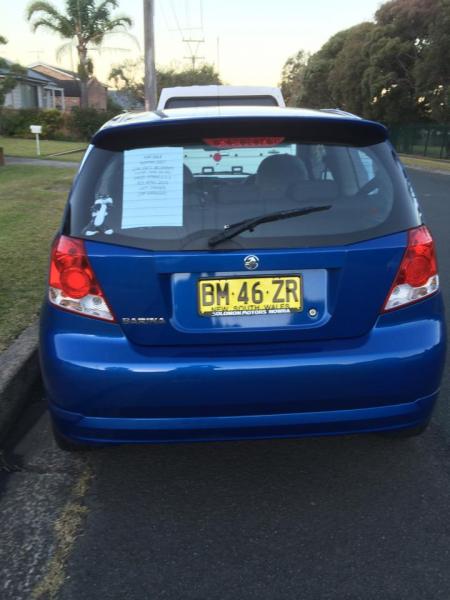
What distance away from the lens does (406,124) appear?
41031 millimetres

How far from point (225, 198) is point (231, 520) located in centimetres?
130

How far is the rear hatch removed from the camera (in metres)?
2.45

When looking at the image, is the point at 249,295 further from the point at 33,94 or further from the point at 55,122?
the point at 33,94

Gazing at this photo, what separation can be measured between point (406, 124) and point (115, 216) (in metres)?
41.8

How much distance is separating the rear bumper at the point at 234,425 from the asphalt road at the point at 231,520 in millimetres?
348

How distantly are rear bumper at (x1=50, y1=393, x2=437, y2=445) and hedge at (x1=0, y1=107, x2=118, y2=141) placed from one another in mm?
37405

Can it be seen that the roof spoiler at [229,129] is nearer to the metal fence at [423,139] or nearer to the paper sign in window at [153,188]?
the paper sign in window at [153,188]

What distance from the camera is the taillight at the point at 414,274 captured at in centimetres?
257

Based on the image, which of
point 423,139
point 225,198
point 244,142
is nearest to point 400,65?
point 423,139

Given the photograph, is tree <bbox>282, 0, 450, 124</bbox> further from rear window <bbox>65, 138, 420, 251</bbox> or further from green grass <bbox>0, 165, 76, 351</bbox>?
rear window <bbox>65, 138, 420, 251</bbox>

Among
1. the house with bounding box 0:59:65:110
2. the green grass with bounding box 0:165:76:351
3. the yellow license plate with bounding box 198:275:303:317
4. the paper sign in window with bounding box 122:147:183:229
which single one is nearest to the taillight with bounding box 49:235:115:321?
the paper sign in window with bounding box 122:147:183:229

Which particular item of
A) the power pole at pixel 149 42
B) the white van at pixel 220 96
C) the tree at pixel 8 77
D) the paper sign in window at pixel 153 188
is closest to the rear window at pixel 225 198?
the paper sign in window at pixel 153 188

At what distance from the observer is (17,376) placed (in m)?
3.69

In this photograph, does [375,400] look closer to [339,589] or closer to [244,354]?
[244,354]
